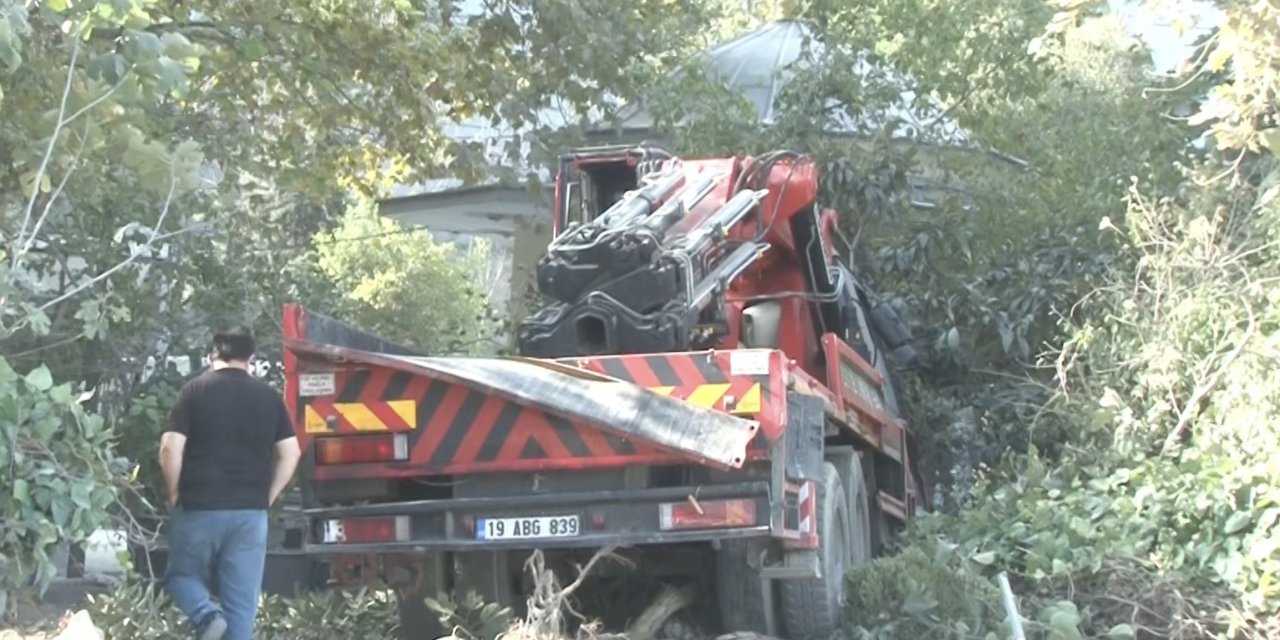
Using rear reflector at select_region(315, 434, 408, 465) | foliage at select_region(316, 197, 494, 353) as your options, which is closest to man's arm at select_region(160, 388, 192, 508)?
rear reflector at select_region(315, 434, 408, 465)

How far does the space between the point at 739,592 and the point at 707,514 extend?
799mm

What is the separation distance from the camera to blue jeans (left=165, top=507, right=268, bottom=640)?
823 centimetres

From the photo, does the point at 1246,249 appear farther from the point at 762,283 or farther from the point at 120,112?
the point at 120,112

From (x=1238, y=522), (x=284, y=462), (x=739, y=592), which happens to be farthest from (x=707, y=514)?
(x=1238, y=522)

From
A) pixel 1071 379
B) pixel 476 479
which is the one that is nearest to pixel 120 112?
pixel 476 479

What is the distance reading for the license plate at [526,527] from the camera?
26.9 feet

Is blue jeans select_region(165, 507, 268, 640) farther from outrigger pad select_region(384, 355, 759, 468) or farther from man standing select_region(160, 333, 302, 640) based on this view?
outrigger pad select_region(384, 355, 759, 468)

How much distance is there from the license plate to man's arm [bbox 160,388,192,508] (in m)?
1.35

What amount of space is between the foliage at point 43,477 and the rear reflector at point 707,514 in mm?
2343

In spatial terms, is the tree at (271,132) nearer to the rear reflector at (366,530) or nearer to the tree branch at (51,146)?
the tree branch at (51,146)

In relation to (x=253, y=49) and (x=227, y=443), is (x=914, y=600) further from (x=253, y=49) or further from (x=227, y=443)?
(x=253, y=49)

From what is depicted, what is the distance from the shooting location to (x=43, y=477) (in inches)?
273

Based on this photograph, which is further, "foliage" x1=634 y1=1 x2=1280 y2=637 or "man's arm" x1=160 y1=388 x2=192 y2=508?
"foliage" x1=634 y1=1 x2=1280 y2=637

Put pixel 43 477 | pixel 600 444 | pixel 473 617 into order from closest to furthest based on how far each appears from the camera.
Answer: pixel 43 477
pixel 600 444
pixel 473 617
